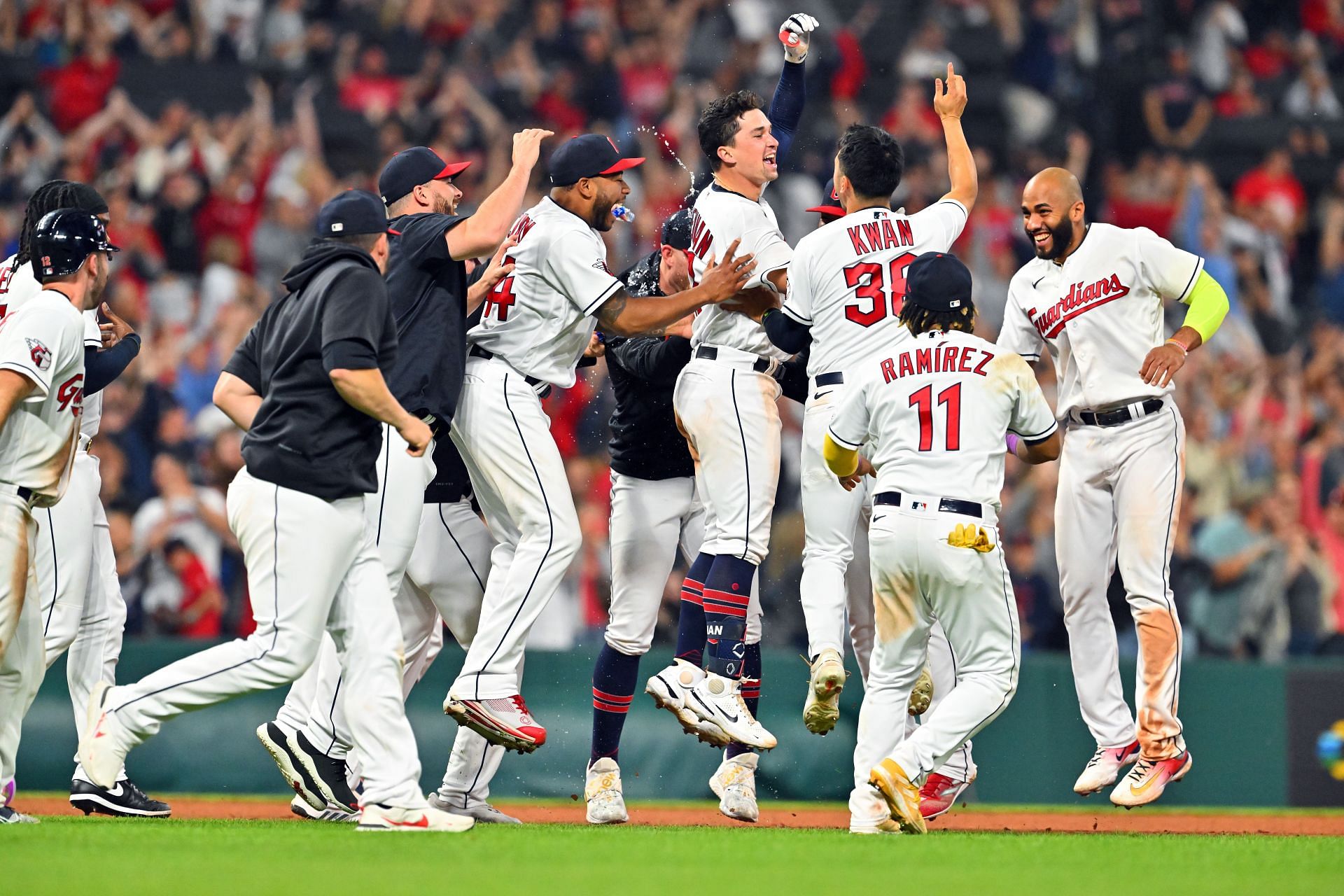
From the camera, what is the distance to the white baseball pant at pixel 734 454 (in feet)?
24.3

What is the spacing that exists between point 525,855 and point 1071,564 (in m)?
3.35

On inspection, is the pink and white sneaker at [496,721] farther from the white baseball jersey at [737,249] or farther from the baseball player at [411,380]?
the white baseball jersey at [737,249]

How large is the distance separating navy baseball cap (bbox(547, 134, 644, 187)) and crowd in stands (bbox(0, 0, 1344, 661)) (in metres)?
4.78

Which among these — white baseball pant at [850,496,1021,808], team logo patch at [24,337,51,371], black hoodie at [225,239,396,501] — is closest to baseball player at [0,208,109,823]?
team logo patch at [24,337,51,371]

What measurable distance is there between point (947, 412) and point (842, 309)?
105 centimetres

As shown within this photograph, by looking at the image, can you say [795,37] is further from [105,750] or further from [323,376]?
[105,750]

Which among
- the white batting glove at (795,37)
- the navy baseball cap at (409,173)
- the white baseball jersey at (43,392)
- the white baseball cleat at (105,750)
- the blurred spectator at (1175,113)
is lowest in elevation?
the white baseball cleat at (105,750)

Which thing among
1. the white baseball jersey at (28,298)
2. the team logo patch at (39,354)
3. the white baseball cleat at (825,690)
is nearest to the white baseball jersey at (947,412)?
the white baseball cleat at (825,690)

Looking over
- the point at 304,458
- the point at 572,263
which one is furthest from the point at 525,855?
the point at 572,263

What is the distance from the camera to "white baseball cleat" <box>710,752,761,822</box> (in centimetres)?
768

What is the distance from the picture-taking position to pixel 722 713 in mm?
7121

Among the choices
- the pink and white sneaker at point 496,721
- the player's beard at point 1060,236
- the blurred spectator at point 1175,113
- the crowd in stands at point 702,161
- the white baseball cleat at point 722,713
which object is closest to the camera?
the pink and white sneaker at point 496,721

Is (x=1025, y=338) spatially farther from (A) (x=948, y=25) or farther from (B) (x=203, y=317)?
(A) (x=948, y=25)

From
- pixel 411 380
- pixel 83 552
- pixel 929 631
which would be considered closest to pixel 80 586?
pixel 83 552
